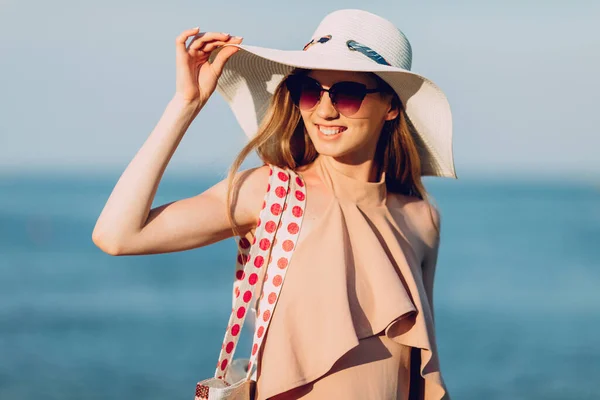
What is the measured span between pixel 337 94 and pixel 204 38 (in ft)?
1.53

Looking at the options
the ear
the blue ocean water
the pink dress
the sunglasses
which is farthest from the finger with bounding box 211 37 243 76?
the blue ocean water

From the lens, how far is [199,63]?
3.11 m

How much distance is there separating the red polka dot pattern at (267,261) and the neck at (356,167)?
0.22m

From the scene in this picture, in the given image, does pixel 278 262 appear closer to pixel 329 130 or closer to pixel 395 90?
pixel 329 130

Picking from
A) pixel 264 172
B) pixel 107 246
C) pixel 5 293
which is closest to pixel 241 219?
pixel 264 172

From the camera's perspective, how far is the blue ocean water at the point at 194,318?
10.2m

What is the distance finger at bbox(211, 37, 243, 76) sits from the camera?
10.2 feet

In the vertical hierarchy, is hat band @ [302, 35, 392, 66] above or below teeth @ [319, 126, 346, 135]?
above

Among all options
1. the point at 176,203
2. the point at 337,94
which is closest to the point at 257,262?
the point at 176,203

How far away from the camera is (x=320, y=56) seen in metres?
3.26

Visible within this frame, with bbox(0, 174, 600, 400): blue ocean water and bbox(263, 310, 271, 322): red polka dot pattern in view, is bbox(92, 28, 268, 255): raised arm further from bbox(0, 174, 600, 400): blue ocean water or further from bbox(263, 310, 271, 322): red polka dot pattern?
bbox(0, 174, 600, 400): blue ocean water

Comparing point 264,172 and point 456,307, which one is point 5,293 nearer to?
point 456,307

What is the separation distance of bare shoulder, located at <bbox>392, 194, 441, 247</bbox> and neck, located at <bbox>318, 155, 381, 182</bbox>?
0.49ft

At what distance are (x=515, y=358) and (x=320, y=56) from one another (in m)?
8.83
